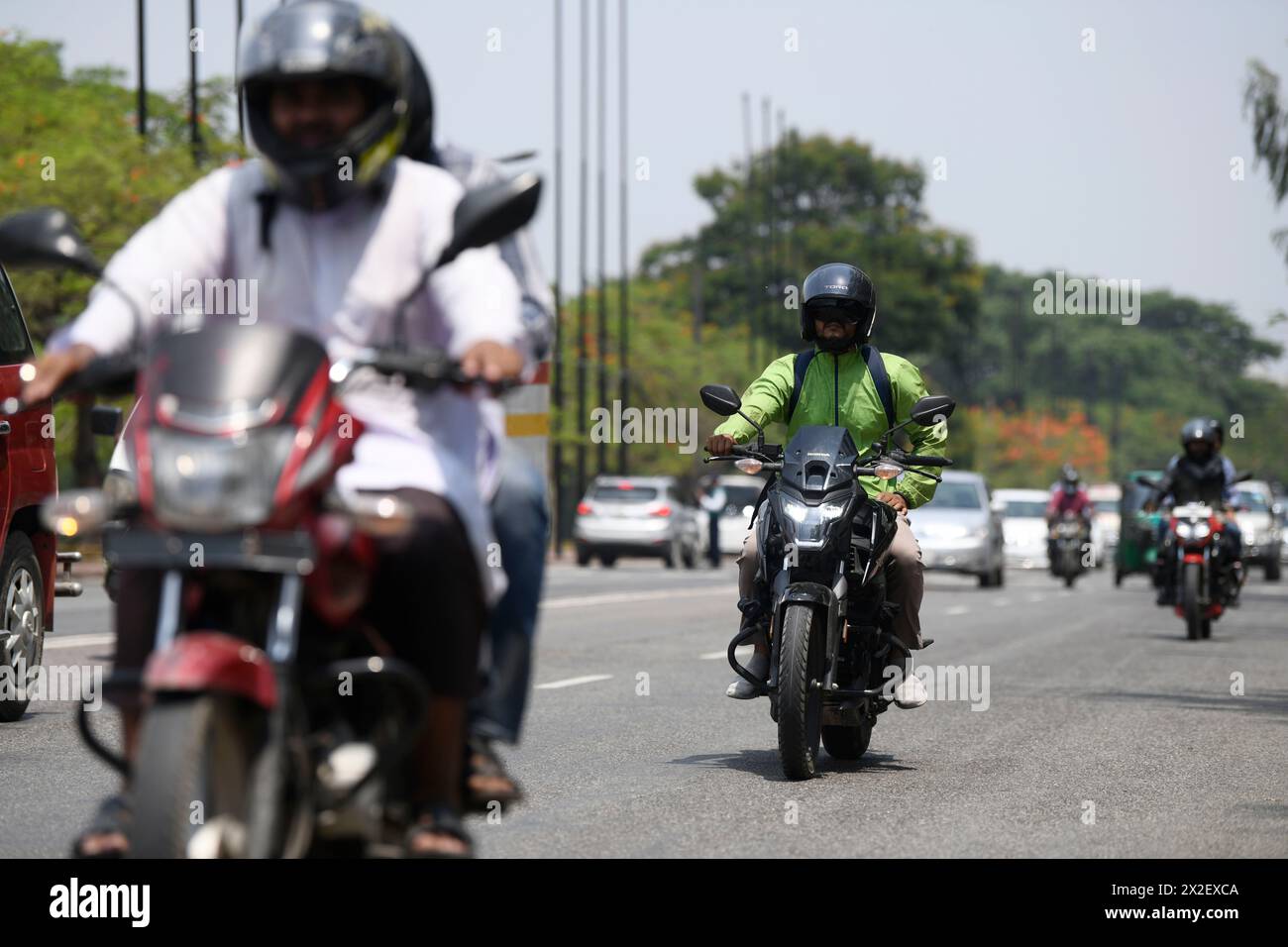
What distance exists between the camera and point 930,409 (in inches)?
325

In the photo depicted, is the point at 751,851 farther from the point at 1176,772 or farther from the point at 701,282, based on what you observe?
the point at 701,282

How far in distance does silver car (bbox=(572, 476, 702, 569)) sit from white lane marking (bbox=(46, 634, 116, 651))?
25.3 metres

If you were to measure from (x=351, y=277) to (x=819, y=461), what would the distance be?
13.7 ft

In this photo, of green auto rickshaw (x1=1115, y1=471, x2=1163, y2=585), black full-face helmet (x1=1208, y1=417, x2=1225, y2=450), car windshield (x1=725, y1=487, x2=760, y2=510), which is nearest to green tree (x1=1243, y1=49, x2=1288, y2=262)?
green auto rickshaw (x1=1115, y1=471, x2=1163, y2=585)

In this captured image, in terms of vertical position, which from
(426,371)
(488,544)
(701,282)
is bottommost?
(488,544)

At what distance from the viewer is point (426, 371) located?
4.21 m

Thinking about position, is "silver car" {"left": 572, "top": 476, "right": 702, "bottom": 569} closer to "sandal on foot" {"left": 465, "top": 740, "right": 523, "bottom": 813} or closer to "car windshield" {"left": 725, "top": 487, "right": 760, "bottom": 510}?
"car windshield" {"left": 725, "top": 487, "right": 760, "bottom": 510}

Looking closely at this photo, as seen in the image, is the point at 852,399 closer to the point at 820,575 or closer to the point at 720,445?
the point at 720,445

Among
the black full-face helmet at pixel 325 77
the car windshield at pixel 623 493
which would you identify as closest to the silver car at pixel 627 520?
the car windshield at pixel 623 493

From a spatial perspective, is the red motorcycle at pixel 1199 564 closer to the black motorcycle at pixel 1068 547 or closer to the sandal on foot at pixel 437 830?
the sandal on foot at pixel 437 830

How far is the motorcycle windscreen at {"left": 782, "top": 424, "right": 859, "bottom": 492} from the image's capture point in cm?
845

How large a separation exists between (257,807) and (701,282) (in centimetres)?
8208

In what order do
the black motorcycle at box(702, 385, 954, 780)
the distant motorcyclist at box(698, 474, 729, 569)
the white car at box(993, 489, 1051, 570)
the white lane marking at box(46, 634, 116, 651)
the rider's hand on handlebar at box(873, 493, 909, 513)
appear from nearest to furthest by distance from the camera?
the black motorcycle at box(702, 385, 954, 780)
the rider's hand on handlebar at box(873, 493, 909, 513)
the white lane marking at box(46, 634, 116, 651)
the distant motorcyclist at box(698, 474, 729, 569)
the white car at box(993, 489, 1051, 570)
